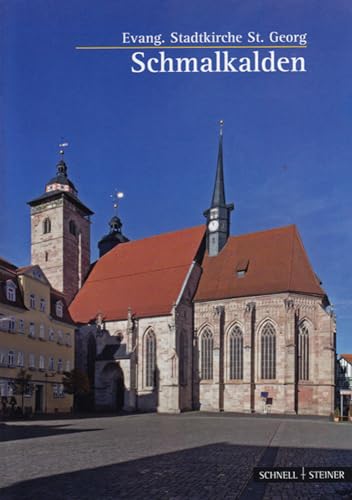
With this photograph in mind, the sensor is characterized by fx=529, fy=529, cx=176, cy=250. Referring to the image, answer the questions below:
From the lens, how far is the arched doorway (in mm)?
43750

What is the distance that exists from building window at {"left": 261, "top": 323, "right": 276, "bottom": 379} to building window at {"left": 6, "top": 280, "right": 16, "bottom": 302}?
2006 centimetres

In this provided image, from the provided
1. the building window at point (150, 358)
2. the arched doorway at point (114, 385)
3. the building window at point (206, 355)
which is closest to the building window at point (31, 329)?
the arched doorway at point (114, 385)

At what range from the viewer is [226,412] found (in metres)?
39.9

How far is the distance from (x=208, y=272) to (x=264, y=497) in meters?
39.3

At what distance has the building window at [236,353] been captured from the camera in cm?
4128

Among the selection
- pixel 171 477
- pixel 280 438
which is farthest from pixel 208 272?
pixel 171 477

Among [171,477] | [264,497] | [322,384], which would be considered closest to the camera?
[264,497]

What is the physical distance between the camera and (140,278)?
158ft

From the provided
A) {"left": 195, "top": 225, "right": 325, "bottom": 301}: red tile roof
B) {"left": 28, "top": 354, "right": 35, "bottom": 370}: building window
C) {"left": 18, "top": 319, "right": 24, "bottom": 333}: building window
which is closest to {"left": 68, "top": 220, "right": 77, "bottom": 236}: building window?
{"left": 195, "top": 225, "right": 325, "bottom": 301}: red tile roof

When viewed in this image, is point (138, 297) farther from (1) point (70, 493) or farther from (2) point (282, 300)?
(1) point (70, 493)

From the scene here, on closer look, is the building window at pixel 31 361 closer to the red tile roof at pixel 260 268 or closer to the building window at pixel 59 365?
the building window at pixel 59 365

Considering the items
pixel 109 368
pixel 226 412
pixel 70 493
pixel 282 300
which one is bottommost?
pixel 226 412

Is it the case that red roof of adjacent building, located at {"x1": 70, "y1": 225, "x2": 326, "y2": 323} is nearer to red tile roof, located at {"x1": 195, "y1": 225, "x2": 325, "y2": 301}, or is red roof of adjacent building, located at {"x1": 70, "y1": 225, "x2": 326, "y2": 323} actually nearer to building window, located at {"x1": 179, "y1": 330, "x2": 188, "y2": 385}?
red tile roof, located at {"x1": 195, "y1": 225, "x2": 325, "y2": 301}

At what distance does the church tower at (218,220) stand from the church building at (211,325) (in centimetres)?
10
